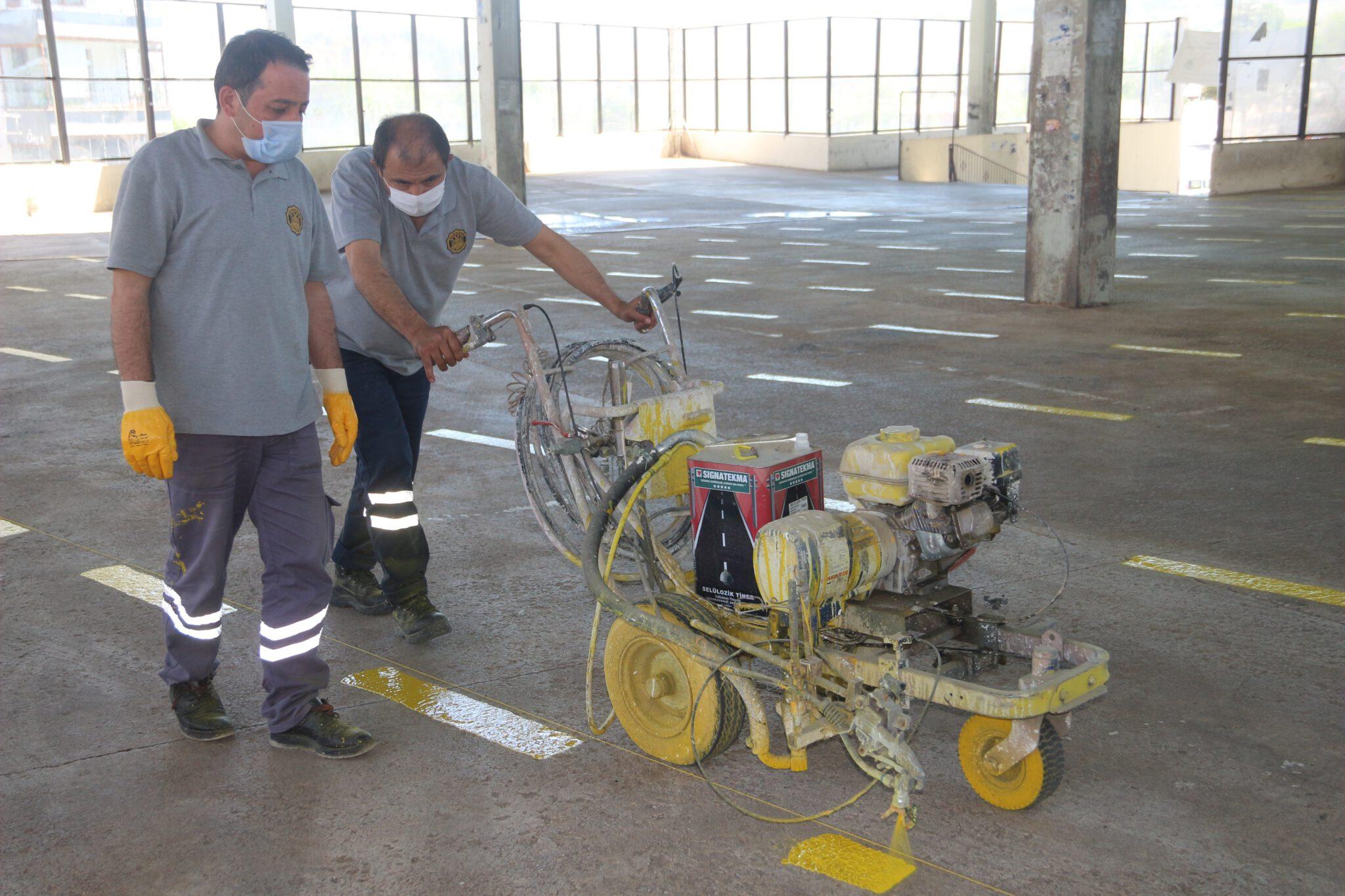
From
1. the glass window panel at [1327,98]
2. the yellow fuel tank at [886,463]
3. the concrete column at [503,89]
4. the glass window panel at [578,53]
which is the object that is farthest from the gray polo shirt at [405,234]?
the glass window panel at [578,53]

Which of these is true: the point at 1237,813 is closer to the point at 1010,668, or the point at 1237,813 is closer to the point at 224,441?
the point at 1010,668

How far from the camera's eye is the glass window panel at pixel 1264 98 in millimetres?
26469

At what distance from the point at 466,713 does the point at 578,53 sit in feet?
133

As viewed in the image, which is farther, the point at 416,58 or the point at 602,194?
the point at 416,58

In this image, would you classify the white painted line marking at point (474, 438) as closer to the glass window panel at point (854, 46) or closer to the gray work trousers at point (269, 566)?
the gray work trousers at point (269, 566)

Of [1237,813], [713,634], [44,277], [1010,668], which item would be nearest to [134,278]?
[713,634]

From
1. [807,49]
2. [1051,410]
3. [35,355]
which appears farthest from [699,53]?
[1051,410]

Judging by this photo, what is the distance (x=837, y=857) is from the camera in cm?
297

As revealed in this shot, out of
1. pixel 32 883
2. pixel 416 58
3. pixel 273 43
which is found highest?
pixel 416 58

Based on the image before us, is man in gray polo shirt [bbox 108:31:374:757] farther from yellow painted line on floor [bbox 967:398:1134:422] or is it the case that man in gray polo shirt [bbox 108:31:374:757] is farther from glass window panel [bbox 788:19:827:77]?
glass window panel [bbox 788:19:827:77]

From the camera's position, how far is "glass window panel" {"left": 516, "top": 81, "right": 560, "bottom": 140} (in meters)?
41.7

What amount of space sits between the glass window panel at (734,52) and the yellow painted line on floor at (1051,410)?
35.9 metres

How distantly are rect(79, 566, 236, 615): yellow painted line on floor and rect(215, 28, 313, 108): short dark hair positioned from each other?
216 cm

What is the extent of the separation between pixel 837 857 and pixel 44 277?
15.9 m
